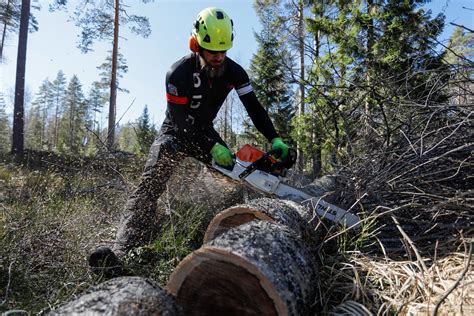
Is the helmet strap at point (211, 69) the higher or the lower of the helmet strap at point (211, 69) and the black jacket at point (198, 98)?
the higher

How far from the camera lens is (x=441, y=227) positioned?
2295 mm

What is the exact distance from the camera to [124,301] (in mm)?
1331

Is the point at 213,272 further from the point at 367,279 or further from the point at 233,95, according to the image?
the point at 233,95

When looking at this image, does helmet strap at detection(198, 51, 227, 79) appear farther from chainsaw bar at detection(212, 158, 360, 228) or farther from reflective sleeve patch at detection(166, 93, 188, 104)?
chainsaw bar at detection(212, 158, 360, 228)

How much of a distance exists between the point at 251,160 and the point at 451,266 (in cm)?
171

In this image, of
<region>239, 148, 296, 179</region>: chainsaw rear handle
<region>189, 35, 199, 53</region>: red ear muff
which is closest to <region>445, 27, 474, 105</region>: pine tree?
<region>239, 148, 296, 179</region>: chainsaw rear handle

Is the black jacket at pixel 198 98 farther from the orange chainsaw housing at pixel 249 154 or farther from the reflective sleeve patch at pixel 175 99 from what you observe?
the orange chainsaw housing at pixel 249 154

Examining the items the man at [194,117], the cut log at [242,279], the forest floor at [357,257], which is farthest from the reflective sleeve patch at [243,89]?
the cut log at [242,279]

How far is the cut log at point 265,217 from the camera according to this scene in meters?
2.25

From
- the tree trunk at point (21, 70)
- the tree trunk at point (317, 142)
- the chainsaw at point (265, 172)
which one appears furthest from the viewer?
the tree trunk at point (21, 70)

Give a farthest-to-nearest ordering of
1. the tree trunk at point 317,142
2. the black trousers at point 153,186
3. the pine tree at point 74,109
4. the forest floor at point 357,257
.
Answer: the pine tree at point 74,109, the tree trunk at point 317,142, the black trousers at point 153,186, the forest floor at point 357,257

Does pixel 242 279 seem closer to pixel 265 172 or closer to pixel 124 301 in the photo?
pixel 124 301

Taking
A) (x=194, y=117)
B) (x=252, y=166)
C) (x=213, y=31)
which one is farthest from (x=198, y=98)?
(x=252, y=166)

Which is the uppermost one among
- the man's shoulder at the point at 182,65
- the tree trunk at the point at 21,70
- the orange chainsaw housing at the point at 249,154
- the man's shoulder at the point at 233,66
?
the tree trunk at the point at 21,70
